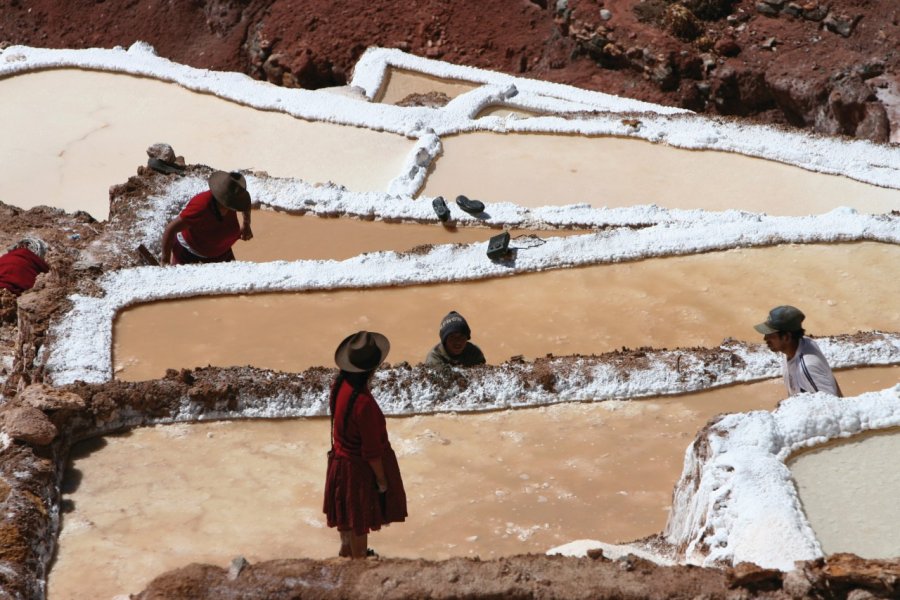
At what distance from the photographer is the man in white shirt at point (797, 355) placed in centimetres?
658

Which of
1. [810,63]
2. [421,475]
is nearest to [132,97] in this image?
[421,475]

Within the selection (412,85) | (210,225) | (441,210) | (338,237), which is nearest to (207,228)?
(210,225)

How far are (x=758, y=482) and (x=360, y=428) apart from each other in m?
1.83

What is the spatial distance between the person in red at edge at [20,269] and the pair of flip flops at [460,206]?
10.9ft

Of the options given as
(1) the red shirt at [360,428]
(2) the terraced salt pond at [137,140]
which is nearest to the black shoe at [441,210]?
(2) the terraced salt pond at [137,140]

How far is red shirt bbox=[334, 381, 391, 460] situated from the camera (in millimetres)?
5648

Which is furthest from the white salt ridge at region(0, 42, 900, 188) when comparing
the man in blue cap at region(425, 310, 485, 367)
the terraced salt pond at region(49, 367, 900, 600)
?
the man in blue cap at region(425, 310, 485, 367)

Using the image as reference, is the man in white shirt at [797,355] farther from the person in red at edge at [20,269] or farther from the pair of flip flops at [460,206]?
the person in red at edge at [20,269]

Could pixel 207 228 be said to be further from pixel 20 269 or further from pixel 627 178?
pixel 627 178

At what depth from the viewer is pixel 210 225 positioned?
9.33m

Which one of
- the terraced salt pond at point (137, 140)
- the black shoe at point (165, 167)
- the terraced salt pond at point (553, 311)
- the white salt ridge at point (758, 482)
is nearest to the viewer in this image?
the white salt ridge at point (758, 482)

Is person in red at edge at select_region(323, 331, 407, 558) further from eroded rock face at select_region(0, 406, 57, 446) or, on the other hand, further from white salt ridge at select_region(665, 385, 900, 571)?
eroded rock face at select_region(0, 406, 57, 446)

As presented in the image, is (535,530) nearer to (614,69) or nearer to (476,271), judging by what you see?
(476,271)

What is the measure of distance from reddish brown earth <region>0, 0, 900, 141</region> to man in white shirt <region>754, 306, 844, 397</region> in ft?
40.2
